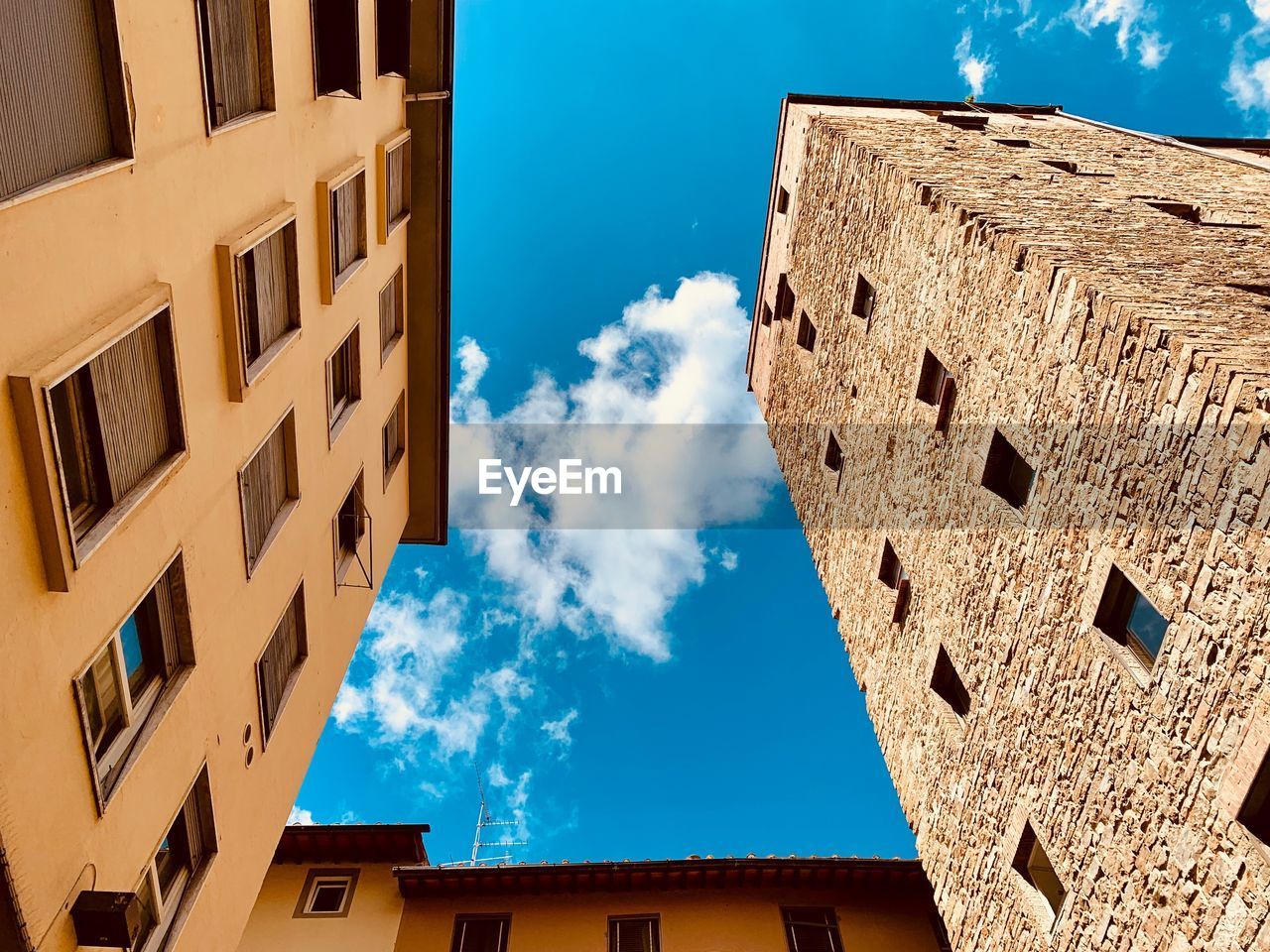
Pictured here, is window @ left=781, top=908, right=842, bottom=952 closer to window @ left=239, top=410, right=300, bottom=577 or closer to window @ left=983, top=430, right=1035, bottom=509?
window @ left=983, top=430, right=1035, bottom=509

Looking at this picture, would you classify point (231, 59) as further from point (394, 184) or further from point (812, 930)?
point (812, 930)

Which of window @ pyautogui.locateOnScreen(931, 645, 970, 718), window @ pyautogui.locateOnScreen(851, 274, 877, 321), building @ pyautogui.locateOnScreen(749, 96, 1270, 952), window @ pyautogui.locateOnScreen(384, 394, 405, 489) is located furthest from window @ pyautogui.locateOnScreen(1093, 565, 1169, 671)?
window @ pyautogui.locateOnScreen(384, 394, 405, 489)

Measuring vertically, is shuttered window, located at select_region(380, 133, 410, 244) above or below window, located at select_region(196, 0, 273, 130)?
above

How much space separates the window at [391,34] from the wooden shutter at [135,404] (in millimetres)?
8133

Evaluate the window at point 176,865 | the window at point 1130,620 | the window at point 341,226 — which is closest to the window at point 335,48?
the window at point 341,226

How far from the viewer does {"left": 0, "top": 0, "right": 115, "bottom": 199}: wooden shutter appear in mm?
4797

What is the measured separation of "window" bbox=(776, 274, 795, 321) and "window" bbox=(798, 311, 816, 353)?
977 millimetres

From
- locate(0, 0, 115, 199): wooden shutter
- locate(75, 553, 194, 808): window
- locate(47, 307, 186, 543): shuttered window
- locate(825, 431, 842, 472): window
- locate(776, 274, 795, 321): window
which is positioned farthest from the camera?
locate(776, 274, 795, 321): window

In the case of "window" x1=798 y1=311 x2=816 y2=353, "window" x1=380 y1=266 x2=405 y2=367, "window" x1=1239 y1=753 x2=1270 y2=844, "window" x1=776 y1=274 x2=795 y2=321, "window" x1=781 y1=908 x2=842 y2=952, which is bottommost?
"window" x1=1239 y1=753 x2=1270 y2=844

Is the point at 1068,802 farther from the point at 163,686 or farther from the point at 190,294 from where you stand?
the point at 190,294

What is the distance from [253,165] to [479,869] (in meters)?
14.2

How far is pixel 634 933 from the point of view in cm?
1644

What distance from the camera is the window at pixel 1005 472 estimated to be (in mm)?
9398

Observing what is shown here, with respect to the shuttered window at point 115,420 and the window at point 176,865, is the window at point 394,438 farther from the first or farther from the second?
the shuttered window at point 115,420
